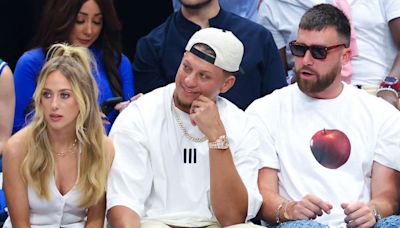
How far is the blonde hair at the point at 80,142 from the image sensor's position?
14.0 ft

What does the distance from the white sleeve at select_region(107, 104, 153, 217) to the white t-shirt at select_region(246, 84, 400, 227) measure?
2.04 ft

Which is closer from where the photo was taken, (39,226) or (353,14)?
(39,226)

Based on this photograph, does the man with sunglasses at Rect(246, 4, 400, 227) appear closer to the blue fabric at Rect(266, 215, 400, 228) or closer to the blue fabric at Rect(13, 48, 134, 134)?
the blue fabric at Rect(266, 215, 400, 228)

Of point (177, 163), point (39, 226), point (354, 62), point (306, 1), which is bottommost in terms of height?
point (39, 226)

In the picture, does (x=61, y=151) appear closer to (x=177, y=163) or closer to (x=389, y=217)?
(x=177, y=163)

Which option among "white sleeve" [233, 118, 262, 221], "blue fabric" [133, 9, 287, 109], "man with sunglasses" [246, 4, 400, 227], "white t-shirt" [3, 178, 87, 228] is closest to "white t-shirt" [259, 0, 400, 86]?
"blue fabric" [133, 9, 287, 109]

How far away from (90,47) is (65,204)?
4.42 ft

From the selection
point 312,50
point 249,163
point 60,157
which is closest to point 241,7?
point 312,50

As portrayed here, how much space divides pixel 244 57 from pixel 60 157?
4.70ft

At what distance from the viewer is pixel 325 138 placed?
183 inches

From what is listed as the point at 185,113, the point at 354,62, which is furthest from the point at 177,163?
the point at 354,62

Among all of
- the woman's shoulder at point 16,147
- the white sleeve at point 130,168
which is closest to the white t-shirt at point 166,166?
the white sleeve at point 130,168

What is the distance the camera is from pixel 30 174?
424 centimetres

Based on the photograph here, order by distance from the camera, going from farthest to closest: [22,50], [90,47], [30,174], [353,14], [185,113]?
1. [22,50]
2. [353,14]
3. [90,47]
4. [185,113]
5. [30,174]
